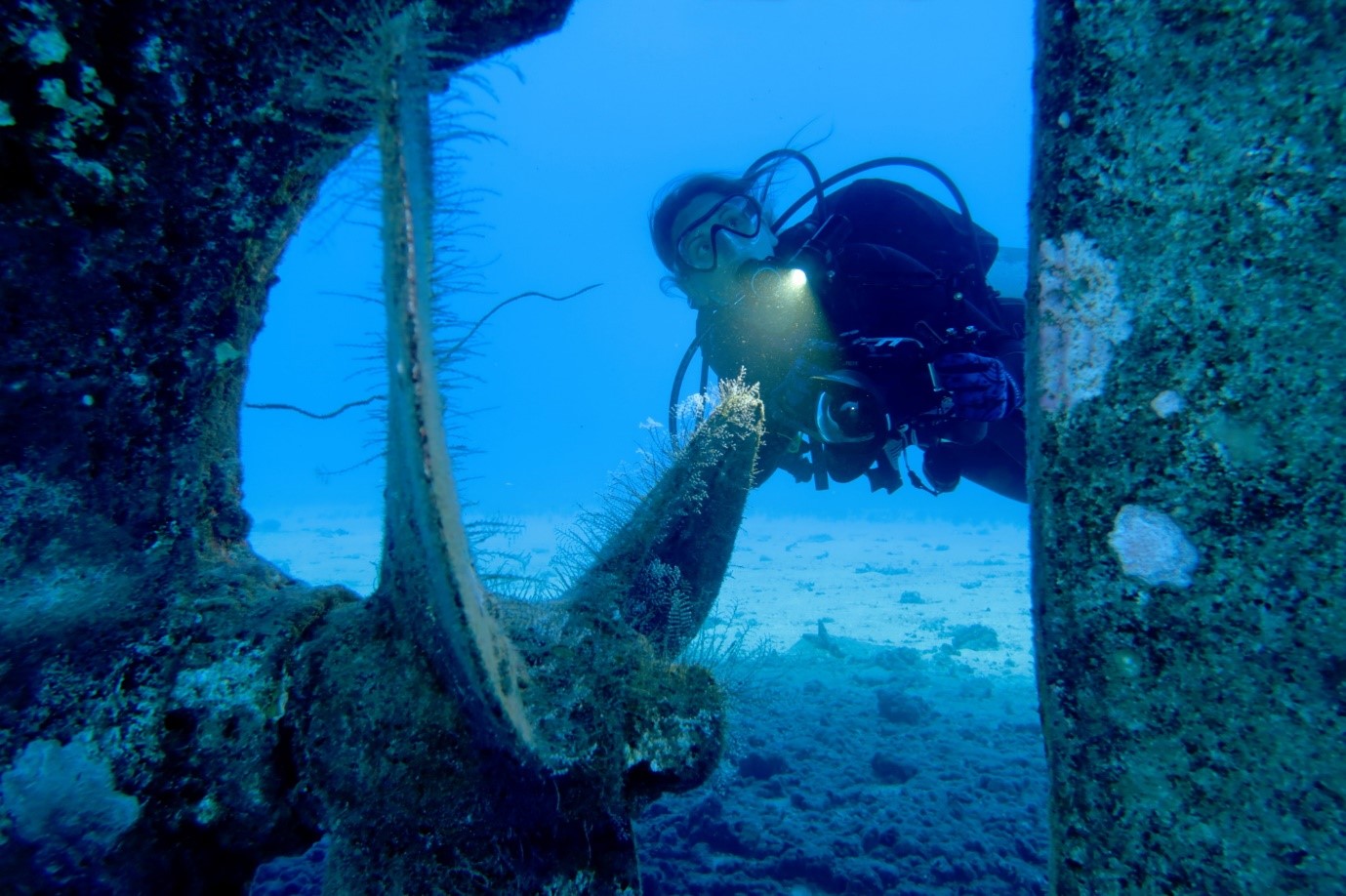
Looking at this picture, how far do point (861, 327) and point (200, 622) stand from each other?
15.5 feet

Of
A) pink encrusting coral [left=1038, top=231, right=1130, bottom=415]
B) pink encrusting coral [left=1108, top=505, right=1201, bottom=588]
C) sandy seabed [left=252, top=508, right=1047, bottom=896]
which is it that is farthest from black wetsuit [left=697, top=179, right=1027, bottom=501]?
pink encrusting coral [left=1108, top=505, right=1201, bottom=588]

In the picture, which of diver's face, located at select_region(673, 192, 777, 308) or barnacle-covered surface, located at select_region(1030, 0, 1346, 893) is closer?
barnacle-covered surface, located at select_region(1030, 0, 1346, 893)

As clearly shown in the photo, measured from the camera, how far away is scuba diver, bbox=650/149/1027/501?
439 centimetres

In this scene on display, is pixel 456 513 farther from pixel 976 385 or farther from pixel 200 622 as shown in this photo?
pixel 976 385

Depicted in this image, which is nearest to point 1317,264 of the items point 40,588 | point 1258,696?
point 1258,696

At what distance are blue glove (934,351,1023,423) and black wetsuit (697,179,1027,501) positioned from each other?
0.27m

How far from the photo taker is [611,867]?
63.2 inches

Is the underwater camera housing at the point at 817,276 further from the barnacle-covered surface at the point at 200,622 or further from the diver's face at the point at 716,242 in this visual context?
the barnacle-covered surface at the point at 200,622

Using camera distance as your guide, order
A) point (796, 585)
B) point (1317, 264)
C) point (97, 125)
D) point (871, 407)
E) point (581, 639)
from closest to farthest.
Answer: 1. point (1317, 264)
2. point (97, 125)
3. point (581, 639)
4. point (871, 407)
5. point (796, 585)

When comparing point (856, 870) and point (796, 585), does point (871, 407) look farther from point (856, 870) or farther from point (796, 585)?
point (796, 585)

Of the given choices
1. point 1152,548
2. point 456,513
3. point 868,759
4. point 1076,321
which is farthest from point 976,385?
point 868,759

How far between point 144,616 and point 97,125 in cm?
134

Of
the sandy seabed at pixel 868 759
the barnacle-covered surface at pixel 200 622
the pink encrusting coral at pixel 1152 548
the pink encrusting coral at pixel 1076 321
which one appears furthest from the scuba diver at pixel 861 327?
the pink encrusting coral at pixel 1152 548

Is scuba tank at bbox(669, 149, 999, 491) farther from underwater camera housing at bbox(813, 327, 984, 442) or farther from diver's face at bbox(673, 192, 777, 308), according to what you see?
diver's face at bbox(673, 192, 777, 308)
